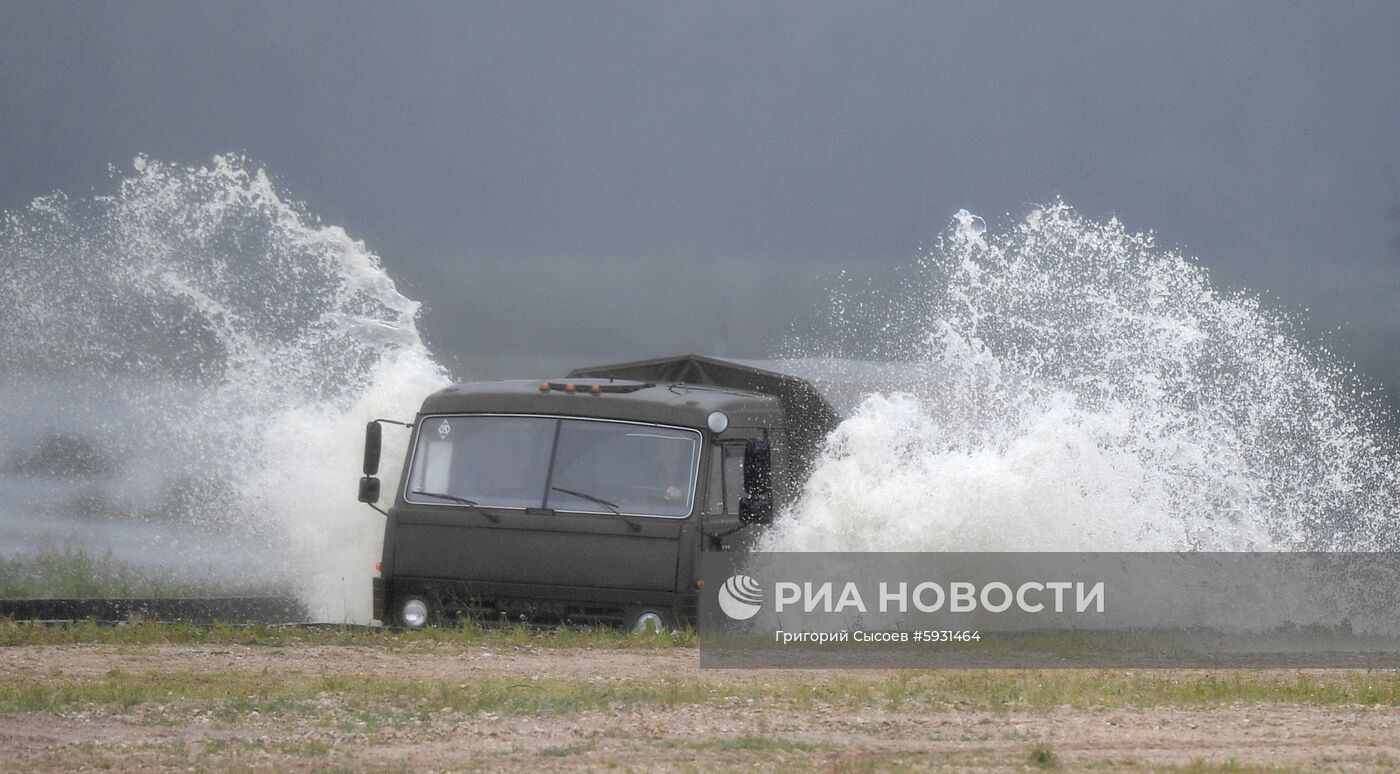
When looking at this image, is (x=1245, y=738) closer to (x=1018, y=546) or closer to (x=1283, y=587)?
(x=1018, y=546)

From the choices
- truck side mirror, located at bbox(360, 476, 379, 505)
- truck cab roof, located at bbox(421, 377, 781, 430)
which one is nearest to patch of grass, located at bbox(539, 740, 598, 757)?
truck cab roof, located at bbox(421, 377, 781, 430)

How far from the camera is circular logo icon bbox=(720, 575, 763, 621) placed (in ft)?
46.4

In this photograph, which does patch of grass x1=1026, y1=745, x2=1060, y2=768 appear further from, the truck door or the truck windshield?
the truck windshield

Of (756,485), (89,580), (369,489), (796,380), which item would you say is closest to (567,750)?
(756,485)

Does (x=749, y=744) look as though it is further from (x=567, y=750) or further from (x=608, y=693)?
(x=608, y=693)

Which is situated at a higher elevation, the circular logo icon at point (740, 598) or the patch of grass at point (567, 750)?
the circular logo icon at point (740, 598)

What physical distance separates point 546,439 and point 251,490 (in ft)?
31.6

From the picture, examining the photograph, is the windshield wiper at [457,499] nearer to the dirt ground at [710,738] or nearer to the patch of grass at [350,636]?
the patch of grass at [350,636]

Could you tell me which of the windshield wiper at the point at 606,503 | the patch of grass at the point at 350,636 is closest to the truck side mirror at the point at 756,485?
the windshield wiper at the point at 606,503

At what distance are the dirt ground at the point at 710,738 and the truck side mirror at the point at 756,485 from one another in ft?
12.8

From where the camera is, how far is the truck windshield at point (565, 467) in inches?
555

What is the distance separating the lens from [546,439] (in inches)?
566

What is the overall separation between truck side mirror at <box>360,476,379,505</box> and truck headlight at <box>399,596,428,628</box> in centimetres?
100

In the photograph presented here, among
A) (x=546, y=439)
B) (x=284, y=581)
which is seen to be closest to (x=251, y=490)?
(x=284, y=581)
